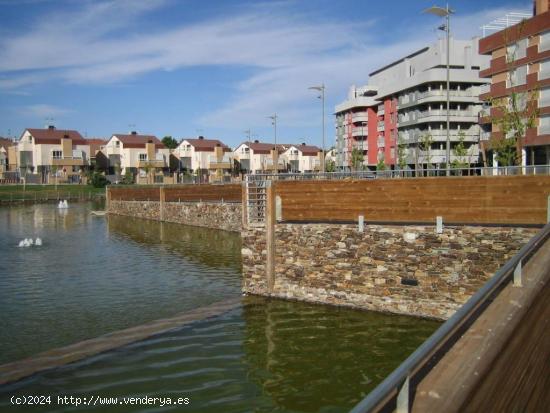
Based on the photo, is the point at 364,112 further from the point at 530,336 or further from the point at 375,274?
the point at 530,336

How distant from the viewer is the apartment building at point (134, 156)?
109 meters

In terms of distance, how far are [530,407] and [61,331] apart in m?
12.7

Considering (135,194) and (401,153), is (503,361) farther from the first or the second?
(401,153)

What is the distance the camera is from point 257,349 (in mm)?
13203

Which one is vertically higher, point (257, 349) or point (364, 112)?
point (364, 112)

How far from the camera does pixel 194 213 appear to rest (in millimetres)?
42656

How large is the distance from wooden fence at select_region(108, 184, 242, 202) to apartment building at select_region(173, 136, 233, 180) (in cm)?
5881

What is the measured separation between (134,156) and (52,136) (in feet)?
56.5

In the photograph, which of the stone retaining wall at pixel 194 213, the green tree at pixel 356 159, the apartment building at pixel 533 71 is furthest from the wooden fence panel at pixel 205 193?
the green tree at pixel 356 159

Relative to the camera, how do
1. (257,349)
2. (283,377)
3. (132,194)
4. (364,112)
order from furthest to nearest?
(364,112) → (132,194) → (257,349) → (283,377)

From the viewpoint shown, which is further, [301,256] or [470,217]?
[301,256]

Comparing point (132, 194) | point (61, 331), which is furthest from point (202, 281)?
point (132, 194)

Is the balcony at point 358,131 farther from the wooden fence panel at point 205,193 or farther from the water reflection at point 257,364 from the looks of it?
the water reflection at point 257,364

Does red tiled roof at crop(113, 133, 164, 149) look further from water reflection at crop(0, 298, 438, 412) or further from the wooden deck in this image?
the wooden deck
